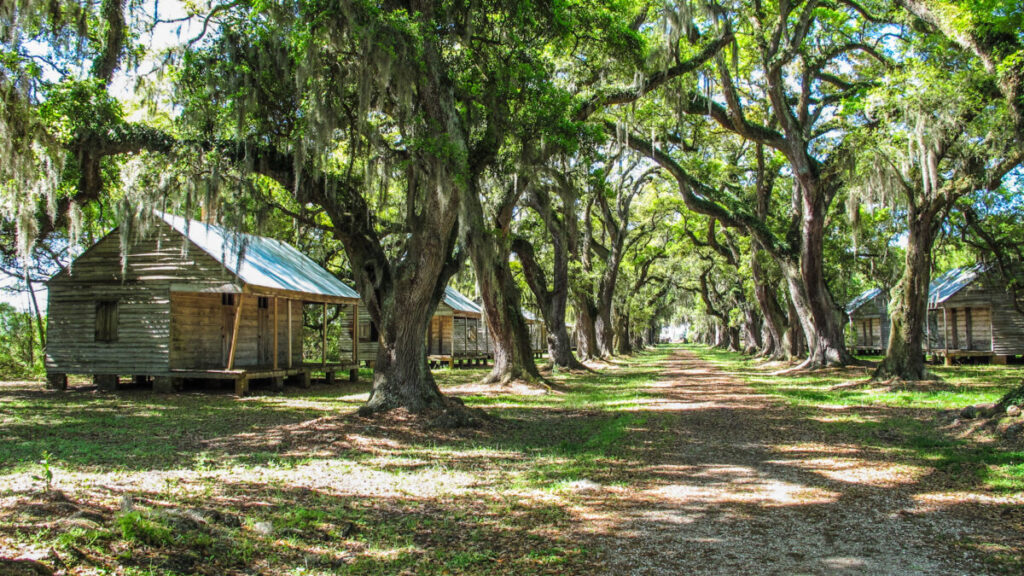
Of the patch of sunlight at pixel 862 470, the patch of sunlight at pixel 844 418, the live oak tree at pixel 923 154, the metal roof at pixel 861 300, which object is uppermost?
the live oak tree at pixel 923 154

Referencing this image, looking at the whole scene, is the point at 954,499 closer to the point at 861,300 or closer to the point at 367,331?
the point at 367,331

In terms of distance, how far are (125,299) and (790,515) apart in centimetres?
1662

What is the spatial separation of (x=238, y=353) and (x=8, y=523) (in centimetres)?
1472

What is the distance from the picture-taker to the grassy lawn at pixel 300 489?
161 inches

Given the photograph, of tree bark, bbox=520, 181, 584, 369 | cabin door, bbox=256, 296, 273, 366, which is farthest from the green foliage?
tree bark, bbox=520, 181, 584, 369

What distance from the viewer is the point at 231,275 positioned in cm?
1553

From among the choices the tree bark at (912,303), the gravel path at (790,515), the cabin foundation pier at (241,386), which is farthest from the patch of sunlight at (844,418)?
the cabin foundation pier at (241,386)

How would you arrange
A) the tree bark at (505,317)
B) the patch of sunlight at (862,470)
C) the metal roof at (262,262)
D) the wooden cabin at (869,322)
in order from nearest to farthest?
the patch of sunlight at (862,470) → the tree bark at (505,317) → the metal roof at (262,262) → the wooden cabin at (869,322)

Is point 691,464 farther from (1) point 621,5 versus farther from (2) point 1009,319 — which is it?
(2) point 1009,319

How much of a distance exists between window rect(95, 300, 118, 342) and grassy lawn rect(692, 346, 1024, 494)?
16.2 metres

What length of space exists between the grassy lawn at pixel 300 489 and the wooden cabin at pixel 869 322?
32.6 m

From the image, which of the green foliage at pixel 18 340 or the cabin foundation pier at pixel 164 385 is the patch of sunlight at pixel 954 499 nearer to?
the cabin foundation pier at pixel 164 385

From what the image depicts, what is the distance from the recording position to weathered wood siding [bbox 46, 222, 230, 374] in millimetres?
16328

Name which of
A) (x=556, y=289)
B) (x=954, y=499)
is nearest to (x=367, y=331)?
(x=556, y=289)
